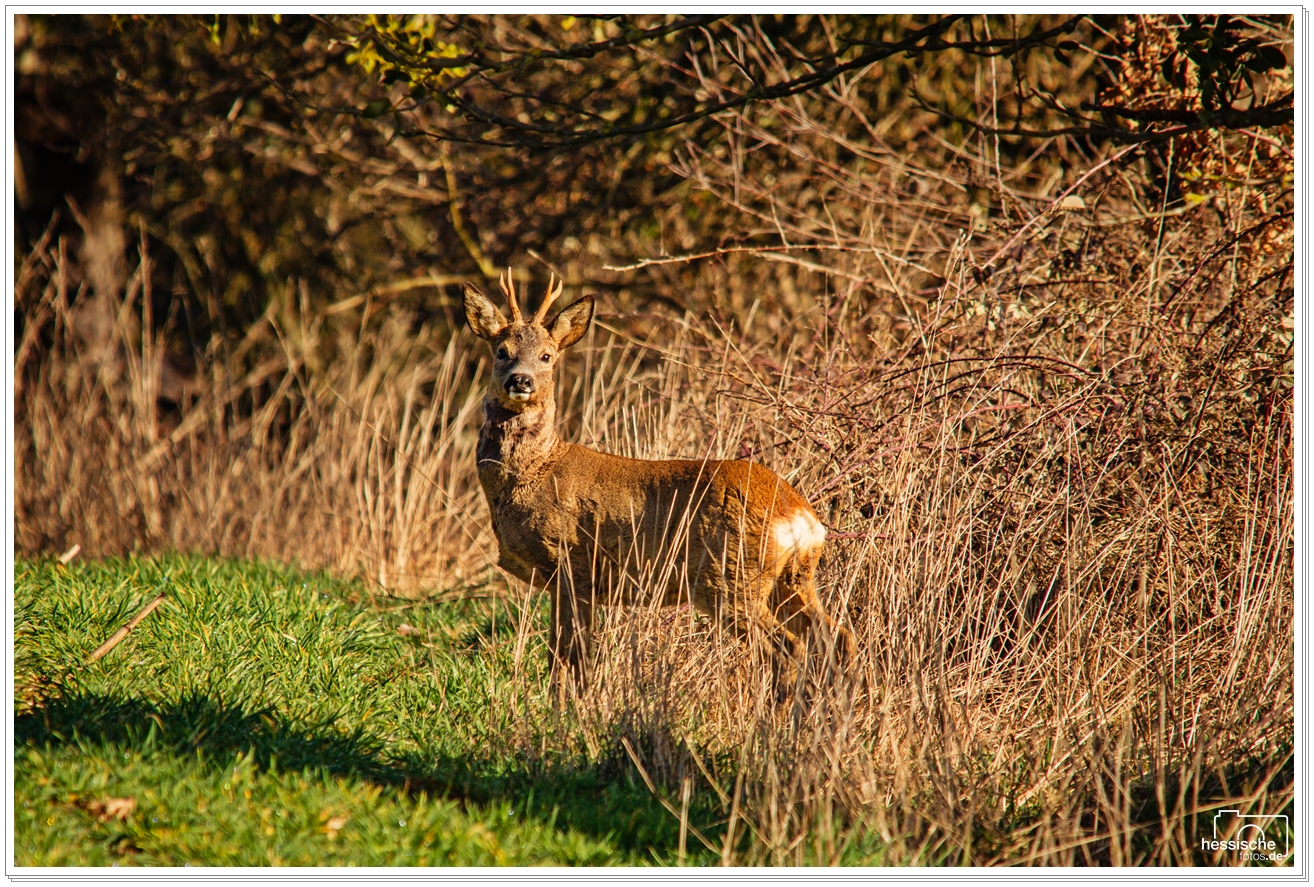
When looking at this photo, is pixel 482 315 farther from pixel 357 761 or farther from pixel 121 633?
pixel 121 633

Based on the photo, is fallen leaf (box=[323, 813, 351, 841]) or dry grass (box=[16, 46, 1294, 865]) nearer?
fallen leaf (box=[323, 813, 351, 841])

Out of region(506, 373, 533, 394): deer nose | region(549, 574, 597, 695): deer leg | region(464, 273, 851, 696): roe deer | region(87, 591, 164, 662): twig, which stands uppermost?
region(506, 373, 533, 394): deer nose

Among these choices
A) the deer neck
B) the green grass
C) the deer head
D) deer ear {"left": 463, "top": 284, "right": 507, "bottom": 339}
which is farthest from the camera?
deer ear {"left": 463, "top": 284, "right": 507, "bottom": 339}

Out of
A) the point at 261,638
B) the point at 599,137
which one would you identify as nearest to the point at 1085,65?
the point at 599,137

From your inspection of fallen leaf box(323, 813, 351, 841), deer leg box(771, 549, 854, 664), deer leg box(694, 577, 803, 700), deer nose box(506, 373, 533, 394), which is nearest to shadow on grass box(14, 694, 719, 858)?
fallen leaf box(323, 813, 351, 841)

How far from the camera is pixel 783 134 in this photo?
29.7ft

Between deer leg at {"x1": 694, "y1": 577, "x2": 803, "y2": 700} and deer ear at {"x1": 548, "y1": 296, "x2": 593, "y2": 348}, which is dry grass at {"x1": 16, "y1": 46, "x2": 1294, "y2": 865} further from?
deer ear at {"x1": 548, "y1": 296, "x2": 593, "y2": 348}

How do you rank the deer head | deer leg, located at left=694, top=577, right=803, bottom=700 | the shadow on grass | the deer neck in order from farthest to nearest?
the deer neck
the deer head
deer leg, located at left=694, top=577, right=803, bottom=700
the shadow on grass

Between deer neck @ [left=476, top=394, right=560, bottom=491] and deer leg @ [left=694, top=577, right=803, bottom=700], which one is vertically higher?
deer neck @ [left=476, top=394, right=560, bottom=491]

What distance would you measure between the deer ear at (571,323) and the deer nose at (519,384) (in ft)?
0.97

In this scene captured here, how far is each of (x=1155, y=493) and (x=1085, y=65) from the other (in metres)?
4.60

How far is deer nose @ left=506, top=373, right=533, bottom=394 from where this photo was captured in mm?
4285

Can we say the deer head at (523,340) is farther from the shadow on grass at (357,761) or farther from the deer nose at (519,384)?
the shadow on grass at (357,761)

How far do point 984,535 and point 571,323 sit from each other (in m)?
2.02
